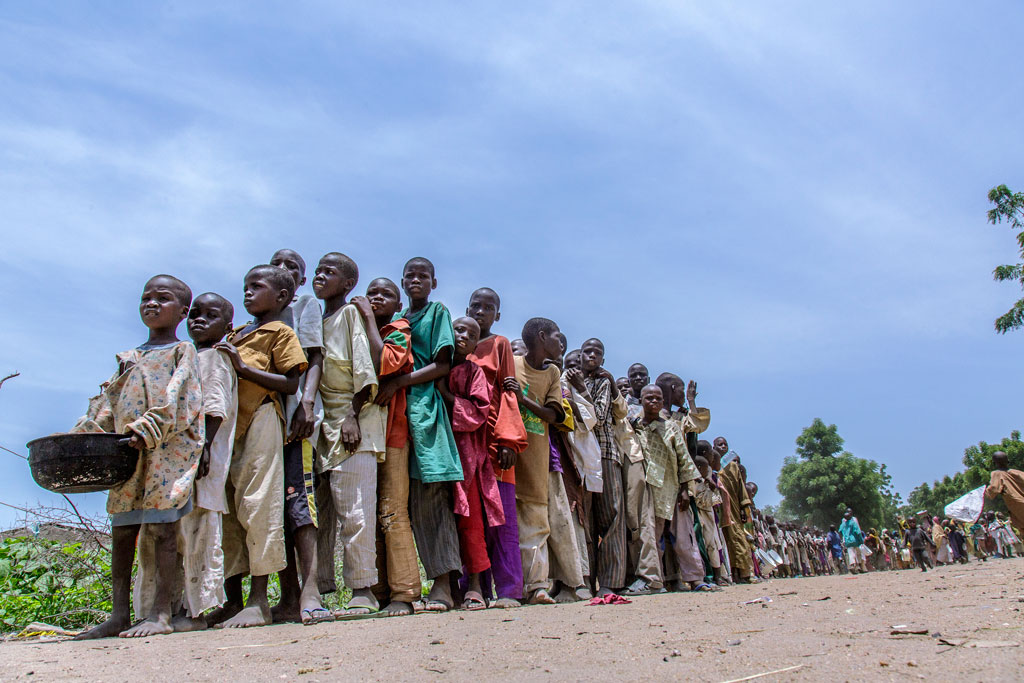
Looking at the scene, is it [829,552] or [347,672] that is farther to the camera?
[829,552]

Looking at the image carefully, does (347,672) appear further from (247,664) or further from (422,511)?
(422,511)

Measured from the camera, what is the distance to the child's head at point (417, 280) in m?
5.37

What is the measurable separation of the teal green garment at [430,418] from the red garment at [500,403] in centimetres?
34

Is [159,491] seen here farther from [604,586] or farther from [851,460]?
[851,460]

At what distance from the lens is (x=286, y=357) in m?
4.43

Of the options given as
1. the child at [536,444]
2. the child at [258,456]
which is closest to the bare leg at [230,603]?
the child at [258,456]

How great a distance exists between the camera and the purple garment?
5.01 m

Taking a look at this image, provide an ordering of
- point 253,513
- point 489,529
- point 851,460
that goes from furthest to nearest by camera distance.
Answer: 1. point 851,460
2. point 489,529
3. point 253,513

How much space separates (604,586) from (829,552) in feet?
73.9

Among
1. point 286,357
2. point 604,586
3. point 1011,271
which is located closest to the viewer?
point 286,357

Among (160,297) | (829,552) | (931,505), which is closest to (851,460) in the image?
(931,505)

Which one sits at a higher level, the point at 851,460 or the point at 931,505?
the point at 851,460

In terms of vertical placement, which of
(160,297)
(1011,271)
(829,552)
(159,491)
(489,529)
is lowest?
(829,552)

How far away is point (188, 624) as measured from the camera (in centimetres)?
394
